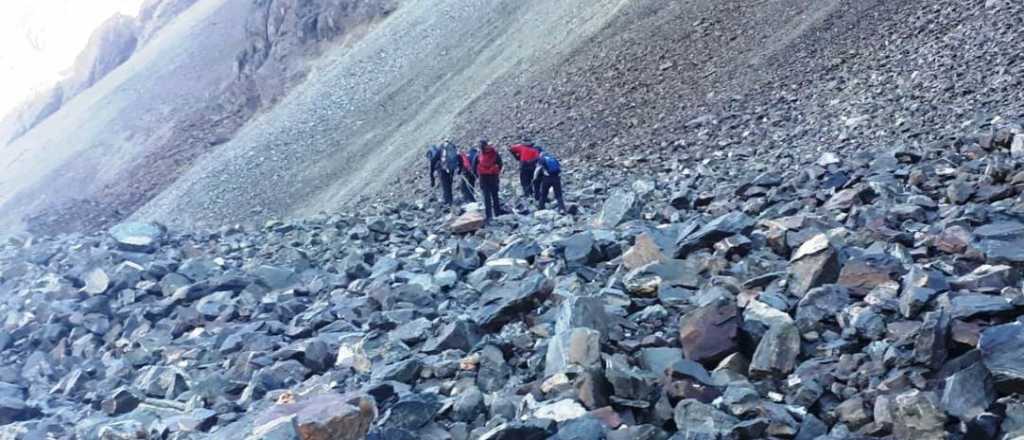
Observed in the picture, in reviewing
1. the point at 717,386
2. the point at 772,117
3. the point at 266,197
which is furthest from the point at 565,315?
the point at 266,197

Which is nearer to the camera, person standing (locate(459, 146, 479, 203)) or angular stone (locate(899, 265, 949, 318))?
angular stone (locate(899, 265, 949, 318))

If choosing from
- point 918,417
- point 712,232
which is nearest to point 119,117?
point 712,232

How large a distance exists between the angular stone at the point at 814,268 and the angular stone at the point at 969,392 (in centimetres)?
170

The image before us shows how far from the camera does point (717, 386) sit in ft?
18.6

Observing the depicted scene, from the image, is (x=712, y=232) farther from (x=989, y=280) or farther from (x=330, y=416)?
(x=330, y=416)

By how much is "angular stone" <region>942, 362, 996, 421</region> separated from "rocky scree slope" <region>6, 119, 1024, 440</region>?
0.01 metres

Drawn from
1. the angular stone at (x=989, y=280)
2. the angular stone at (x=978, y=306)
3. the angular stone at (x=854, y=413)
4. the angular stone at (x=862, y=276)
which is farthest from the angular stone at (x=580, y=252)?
the angular stone at (x=854, y=413)

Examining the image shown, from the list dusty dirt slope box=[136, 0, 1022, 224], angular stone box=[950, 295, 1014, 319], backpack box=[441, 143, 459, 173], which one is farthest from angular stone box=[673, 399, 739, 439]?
backpack box=[441, 143, 459, 173]

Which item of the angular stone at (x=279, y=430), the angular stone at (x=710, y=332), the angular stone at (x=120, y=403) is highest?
the angular stone at (x=120, y=403)

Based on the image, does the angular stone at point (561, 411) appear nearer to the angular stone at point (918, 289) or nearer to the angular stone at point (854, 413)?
the angular stone at point (854, 413)

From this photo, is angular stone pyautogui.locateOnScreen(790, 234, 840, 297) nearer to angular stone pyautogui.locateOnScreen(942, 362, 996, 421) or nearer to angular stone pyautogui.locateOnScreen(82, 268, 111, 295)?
angular stone pyautogui.locateOnScreen(942, 362, 996, 421)

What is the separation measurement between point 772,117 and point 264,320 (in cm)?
1015

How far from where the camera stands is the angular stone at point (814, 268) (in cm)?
681

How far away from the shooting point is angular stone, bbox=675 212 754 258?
333 inches
